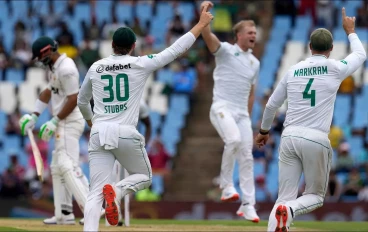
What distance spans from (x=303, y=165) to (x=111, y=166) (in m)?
2.33

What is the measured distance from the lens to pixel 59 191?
54.7 ft

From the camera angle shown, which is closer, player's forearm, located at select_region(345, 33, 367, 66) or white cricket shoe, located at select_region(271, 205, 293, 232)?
white cricket shoe, located at select_region(271, 205, 293, 232)

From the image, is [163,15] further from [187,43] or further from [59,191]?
[187,43]

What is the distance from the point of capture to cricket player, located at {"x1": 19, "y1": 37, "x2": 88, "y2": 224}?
16.2m

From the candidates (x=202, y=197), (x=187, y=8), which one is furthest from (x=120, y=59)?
(x=187, y=8)

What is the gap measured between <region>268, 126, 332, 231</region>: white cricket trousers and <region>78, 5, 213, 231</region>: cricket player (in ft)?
5.56

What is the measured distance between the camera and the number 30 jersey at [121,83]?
13.0 metres

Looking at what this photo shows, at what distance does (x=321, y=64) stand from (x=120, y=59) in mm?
2458

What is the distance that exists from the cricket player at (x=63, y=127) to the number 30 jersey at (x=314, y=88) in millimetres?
4348

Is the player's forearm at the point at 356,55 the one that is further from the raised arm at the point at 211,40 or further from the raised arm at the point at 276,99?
the raised arm at the point at 211,40

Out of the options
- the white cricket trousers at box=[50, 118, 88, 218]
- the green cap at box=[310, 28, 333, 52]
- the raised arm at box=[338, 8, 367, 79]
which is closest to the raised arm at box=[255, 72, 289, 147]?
the green cap at box=[310, 28, 333, 52]

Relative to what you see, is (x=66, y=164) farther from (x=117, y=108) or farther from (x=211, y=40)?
(x=117, y=108)

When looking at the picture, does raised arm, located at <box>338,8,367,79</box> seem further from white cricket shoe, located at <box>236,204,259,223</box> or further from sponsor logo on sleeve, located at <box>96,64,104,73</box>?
white cricket shoe, located at <box>236,204,259,223</box>

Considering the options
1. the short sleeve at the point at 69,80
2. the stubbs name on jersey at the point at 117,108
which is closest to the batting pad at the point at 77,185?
the short sleeve at the point at 69,80
